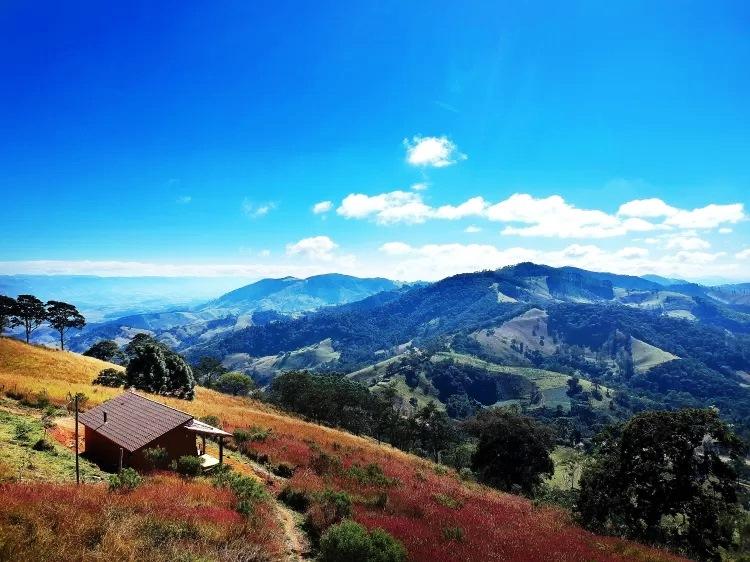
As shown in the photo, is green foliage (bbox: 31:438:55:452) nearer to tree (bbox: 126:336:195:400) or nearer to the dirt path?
the dirt path

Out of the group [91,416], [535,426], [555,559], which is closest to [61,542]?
[555,559]

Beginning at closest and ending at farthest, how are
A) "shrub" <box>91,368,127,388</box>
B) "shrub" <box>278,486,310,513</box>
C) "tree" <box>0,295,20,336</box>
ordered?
"shrub" <box>278,486,310,513</box>
"shrub" <box>91,368,127,388</box>
"tree" <box>0,295,20,336</box>

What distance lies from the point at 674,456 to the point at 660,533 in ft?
15.1

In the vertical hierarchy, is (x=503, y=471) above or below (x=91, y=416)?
below

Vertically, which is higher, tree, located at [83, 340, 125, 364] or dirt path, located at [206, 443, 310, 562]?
dirt path, located at [206, 443, 310, 562]

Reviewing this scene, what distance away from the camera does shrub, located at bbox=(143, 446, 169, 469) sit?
18.2 meters

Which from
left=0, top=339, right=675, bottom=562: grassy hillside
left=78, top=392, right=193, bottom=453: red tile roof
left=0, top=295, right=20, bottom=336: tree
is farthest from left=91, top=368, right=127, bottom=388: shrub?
left=0, top=295, right=20, bottom=336: tree

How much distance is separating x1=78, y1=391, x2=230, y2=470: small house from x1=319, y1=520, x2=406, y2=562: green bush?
375 inches

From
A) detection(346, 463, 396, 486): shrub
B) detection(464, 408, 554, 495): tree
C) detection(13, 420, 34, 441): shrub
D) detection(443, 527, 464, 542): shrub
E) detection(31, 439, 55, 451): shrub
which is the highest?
detection(13, 420, 34, 441): shrub

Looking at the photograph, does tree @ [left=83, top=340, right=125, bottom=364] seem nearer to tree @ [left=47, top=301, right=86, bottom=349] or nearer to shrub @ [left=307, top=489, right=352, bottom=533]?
tree @ [left=47, top=301, right=86, bottom=349]

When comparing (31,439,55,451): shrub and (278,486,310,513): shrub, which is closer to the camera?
(278,486,310,513): shrub

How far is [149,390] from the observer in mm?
55375

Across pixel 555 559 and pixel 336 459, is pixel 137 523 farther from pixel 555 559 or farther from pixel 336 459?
pixel 336 459

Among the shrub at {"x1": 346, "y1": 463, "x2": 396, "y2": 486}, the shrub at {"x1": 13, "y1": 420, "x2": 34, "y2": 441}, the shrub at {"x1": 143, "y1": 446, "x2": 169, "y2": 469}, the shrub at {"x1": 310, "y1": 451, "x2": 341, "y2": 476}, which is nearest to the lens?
the shrub at {"x1": 143, "y1": 446, "x2": 169, "y2": 469}
